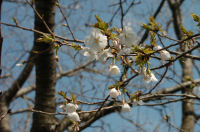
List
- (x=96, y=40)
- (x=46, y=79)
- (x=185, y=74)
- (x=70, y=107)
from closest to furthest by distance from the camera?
(x=96, y=40) → (x=70, y=107) → (x=46, y=79) → (x=185, y=74)

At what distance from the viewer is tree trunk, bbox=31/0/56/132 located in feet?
6.10

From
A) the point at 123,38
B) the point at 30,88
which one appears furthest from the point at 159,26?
the point at 30,88

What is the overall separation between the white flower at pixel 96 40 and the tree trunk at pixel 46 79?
950mm

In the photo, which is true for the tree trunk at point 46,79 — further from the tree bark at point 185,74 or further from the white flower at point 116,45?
the tree bark at point 185,74

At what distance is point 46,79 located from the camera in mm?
1982

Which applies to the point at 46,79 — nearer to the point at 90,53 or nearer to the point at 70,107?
the point at 70,107

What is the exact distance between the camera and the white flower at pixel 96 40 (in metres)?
0.97

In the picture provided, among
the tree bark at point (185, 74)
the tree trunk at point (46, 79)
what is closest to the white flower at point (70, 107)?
the tree trunk at point (46, 79)

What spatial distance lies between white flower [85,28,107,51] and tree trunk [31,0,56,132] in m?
0.95

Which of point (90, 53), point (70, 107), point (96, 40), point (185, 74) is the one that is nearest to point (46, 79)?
point (70, 107)

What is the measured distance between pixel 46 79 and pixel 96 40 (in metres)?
1.14

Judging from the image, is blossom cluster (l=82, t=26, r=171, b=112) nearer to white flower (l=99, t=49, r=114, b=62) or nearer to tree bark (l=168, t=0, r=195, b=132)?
white flower (l=99, t=49, r=114, b=62)

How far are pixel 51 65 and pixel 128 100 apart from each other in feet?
2.92

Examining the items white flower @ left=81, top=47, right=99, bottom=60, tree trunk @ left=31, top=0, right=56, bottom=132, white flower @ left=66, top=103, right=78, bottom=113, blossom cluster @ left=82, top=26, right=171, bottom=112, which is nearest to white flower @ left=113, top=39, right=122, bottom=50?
blossom cluster @ left=82, top=26, right=171, bottom=112
